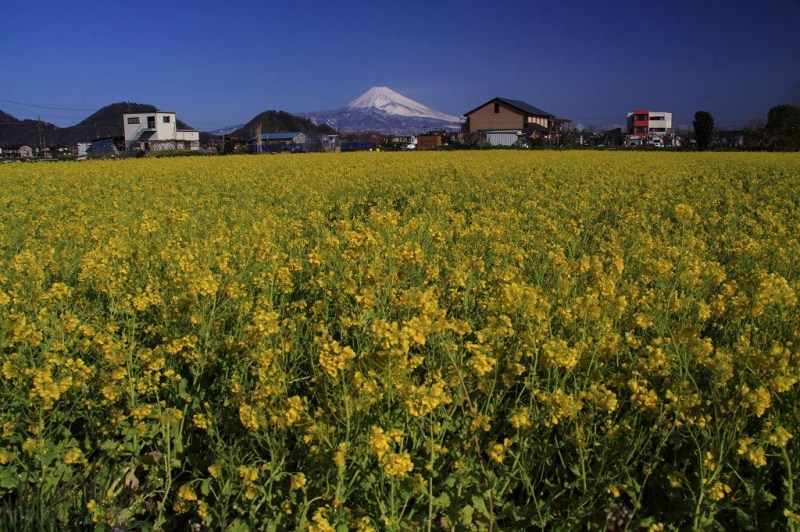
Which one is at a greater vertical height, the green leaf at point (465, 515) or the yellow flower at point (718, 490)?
the yellow flower at point (718, 490)

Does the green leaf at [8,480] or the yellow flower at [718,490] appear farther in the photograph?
the green leaf at [8,480]

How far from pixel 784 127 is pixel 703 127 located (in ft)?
18.9

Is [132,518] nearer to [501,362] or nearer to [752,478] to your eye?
[501,362]

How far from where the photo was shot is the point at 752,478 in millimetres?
2348

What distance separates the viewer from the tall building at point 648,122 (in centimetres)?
11519

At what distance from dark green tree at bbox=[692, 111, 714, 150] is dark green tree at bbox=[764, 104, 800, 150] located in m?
3.88

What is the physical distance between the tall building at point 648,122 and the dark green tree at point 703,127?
6861 centimetres

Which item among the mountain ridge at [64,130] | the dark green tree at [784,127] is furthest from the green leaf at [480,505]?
the mountain ridge at [64,130]

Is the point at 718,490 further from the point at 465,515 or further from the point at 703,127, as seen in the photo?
the point at 703,127

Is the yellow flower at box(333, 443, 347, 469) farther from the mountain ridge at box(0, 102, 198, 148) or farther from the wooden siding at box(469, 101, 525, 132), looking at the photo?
the mountain ridge at box(0, 102, 198, 148)

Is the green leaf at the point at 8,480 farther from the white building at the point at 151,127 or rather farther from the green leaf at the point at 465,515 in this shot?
the white building at the point at 151,127

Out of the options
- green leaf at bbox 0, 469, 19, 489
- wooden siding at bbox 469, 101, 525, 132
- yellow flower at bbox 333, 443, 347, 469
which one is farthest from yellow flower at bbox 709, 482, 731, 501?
wooden siding at bbox 469, 101, 525, 132

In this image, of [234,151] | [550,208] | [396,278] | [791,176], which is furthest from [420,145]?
[396,278]

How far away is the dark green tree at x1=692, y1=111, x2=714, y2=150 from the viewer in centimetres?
4391
